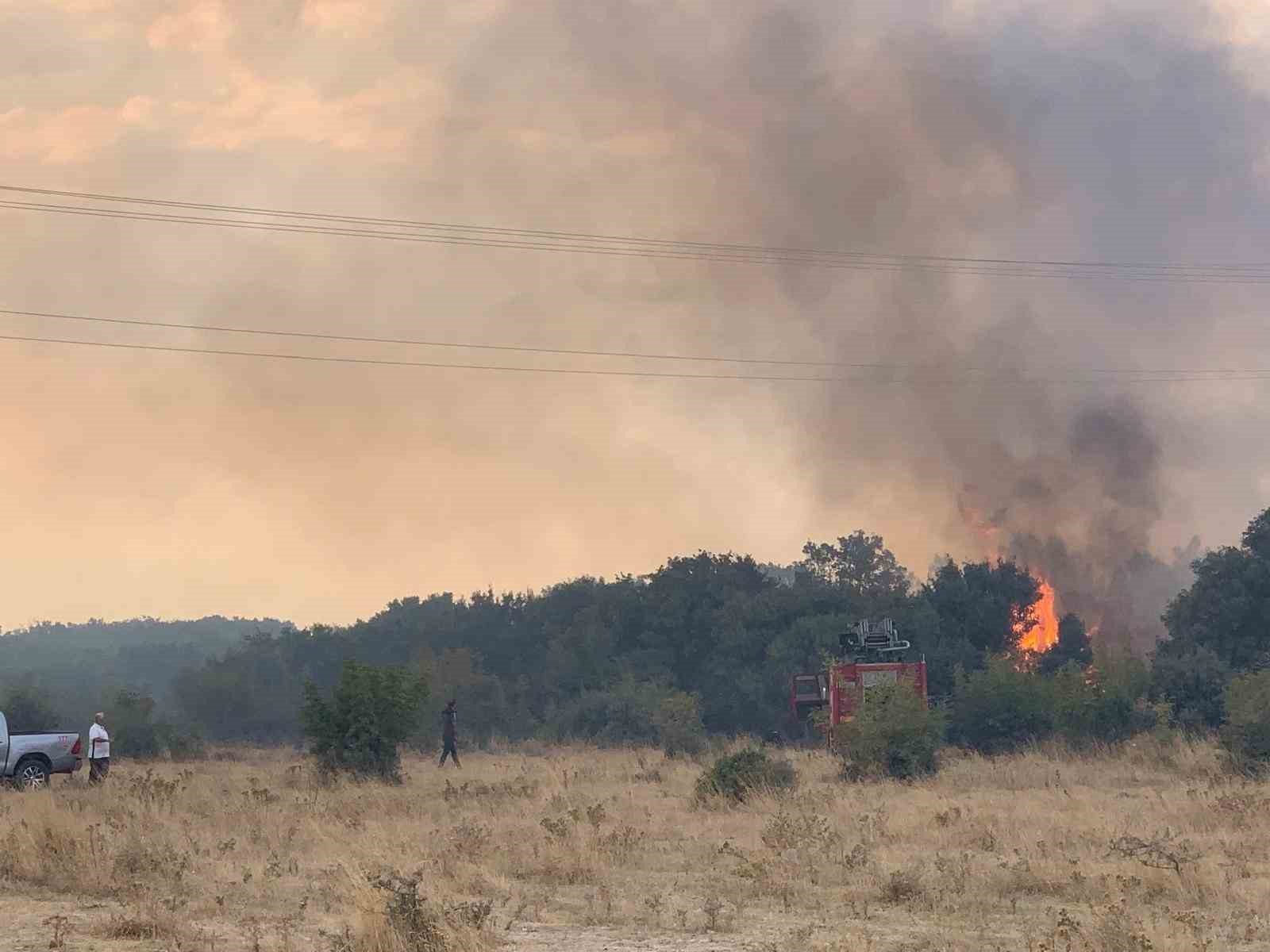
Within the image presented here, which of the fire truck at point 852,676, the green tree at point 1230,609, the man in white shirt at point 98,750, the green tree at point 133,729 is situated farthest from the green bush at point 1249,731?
the green tree at point 133,729

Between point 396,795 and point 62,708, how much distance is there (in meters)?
59.1

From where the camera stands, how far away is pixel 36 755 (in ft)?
100

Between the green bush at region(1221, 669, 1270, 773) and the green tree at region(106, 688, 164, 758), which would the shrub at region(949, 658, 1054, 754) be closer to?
the green bush at region(1221, 669, 1270, 773)

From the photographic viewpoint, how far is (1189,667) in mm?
41875

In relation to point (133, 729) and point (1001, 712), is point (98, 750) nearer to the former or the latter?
point (133, 729)

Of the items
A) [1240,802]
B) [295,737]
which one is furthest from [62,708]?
[1240,802]

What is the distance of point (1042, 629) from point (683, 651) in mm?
15150

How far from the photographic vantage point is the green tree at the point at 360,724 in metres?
31.5

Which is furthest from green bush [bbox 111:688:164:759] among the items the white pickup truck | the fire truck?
the fire truck

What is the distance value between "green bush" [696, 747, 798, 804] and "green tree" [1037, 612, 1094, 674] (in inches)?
1180

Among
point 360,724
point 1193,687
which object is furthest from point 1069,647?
point 360,724

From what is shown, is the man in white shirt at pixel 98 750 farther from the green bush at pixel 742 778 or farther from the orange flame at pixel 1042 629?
the orange flame at pixel 1042 629

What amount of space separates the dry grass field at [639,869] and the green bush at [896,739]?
1.32m

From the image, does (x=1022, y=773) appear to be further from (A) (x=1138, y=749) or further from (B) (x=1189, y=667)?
(B) (x=1189, y=667)
